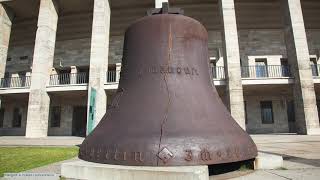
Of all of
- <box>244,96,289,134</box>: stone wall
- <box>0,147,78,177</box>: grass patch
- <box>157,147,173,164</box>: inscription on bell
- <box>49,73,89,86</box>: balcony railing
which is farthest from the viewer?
<box>49,73,89,86</box>: balcony railing

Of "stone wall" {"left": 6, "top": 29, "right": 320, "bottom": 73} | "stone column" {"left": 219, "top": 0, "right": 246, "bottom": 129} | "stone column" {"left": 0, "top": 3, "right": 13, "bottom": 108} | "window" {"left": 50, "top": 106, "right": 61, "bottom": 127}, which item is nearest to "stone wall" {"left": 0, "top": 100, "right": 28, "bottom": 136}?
"window" {"left": 50, "top": 106, "right": 61, "bottom": 127}

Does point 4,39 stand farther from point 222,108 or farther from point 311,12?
point 311,12

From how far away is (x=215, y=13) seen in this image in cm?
1983

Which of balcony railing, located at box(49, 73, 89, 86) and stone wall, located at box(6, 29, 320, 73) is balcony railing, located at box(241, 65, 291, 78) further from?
balcony railing, located at box(49, 73, 89, 86)

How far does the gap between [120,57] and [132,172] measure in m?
19.4

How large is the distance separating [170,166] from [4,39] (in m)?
21.3

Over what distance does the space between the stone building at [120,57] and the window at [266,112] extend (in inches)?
3.0

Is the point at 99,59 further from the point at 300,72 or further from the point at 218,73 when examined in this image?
the point at 300,72

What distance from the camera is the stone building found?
1534cm

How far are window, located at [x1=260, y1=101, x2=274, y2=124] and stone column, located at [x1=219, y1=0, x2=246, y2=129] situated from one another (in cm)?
607

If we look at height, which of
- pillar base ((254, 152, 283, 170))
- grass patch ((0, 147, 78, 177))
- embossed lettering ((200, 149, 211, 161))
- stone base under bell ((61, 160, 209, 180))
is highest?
embossed lettering ((200, 149, 211, 161))

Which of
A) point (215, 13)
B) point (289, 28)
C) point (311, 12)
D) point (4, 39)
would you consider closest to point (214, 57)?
point (215, 13)

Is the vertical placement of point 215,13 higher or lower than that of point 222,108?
higher

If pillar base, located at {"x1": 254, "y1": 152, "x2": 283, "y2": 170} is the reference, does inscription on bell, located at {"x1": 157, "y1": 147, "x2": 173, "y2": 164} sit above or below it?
above
